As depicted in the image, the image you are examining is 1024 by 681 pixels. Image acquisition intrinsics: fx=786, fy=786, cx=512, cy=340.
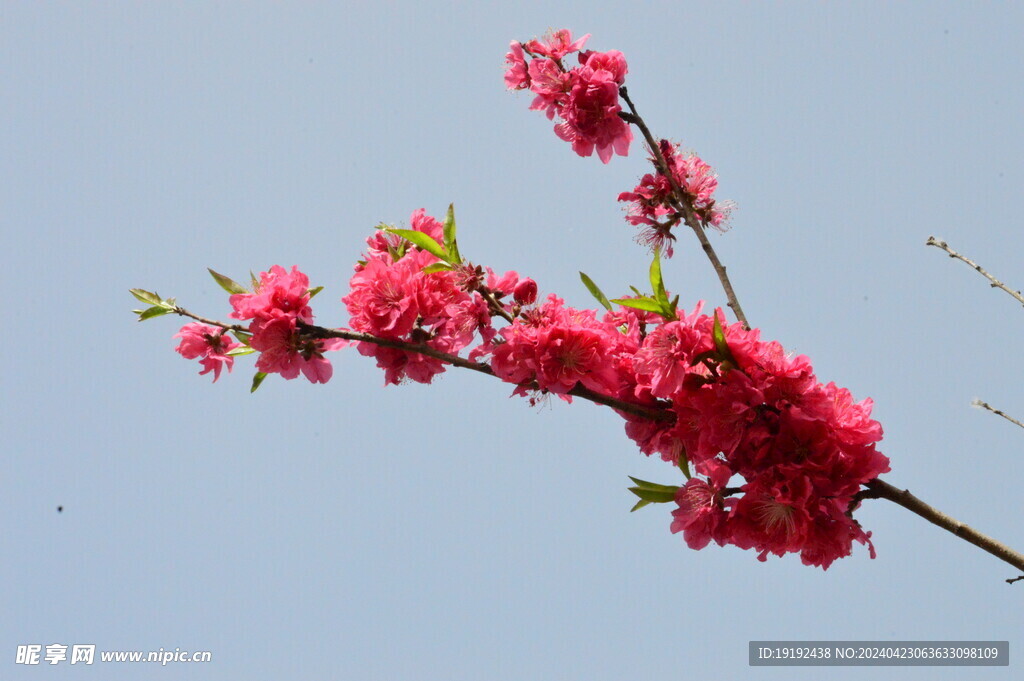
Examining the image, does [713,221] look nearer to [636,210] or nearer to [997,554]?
[636,210]

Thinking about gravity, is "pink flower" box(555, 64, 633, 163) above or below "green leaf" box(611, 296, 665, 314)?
above

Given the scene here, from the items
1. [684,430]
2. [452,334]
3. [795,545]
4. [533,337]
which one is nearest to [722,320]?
[684,430]

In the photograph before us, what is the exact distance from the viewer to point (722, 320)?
217 centimetres

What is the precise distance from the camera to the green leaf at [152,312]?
2.49 m

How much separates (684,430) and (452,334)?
76 centimetres

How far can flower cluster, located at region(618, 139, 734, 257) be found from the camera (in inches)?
122

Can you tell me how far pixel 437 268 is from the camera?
7.89 feet

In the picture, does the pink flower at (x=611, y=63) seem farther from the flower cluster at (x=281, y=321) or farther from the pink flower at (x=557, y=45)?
the flower cluster at (x=281, y=321)

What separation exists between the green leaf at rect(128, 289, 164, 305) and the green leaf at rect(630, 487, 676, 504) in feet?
5.33

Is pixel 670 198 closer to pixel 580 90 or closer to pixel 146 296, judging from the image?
pixel 580 90

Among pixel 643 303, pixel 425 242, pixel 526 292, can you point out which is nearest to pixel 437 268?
pixel 425 242

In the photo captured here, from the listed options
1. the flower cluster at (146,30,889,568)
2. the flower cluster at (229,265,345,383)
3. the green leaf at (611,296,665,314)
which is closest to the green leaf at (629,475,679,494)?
the flower cluster at (146,30,889,568)

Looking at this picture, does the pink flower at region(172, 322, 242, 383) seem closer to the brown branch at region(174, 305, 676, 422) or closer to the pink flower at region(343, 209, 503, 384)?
the brown branch at region(174, 305, 676, 422)

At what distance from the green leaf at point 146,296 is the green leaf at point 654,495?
5.33 ft
